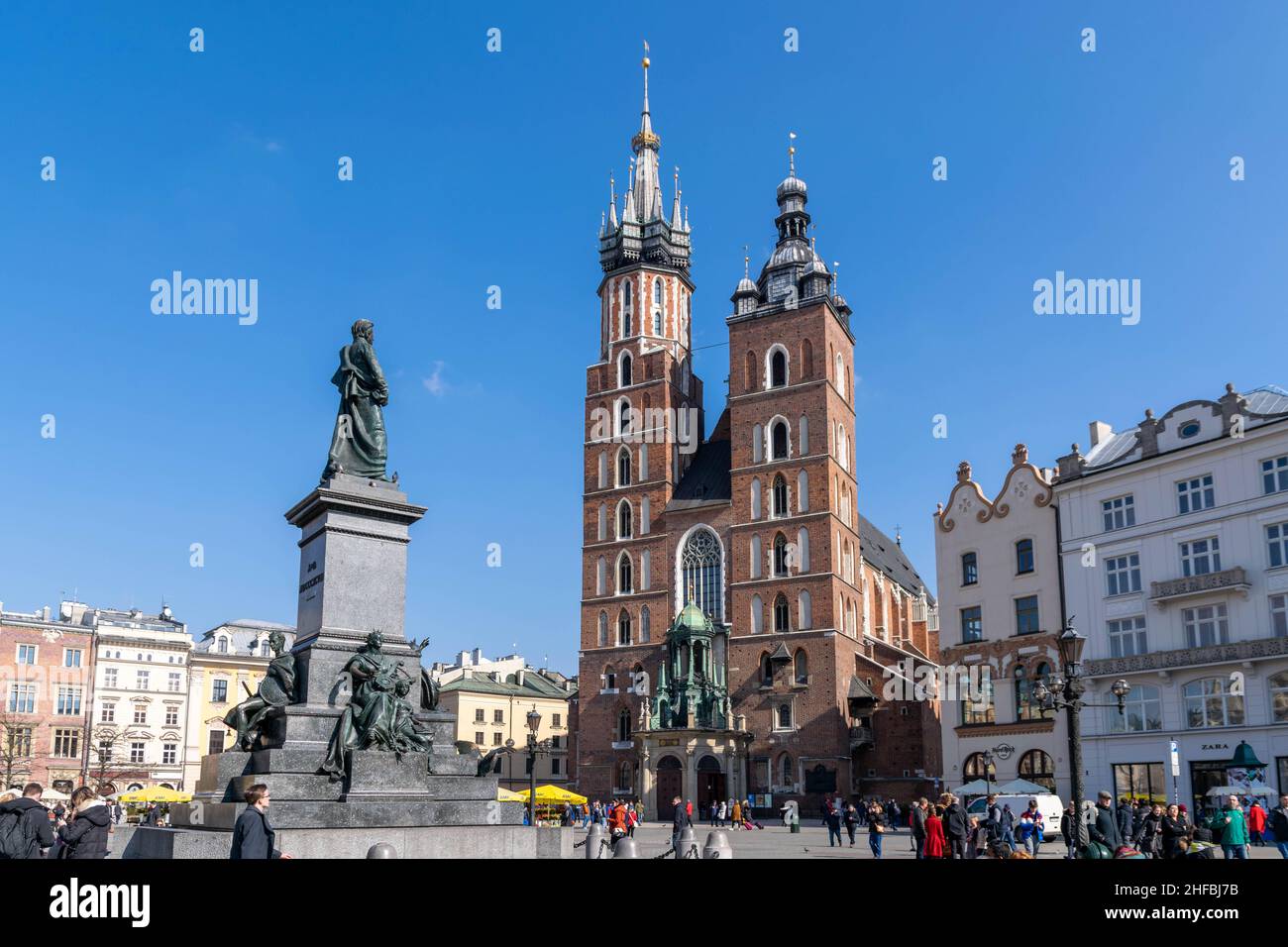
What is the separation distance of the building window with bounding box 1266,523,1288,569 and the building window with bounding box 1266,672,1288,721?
3.27 meters

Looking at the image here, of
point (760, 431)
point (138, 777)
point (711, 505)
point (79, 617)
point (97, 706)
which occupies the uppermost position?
point (760, 431)

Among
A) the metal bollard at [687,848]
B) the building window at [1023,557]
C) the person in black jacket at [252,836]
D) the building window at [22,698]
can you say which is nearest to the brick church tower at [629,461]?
the building window at [1023,557]

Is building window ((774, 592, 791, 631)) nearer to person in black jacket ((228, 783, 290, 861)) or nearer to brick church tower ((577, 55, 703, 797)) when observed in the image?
brick church tower ((577, 55, 703, 797))

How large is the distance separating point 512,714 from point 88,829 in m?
74.0

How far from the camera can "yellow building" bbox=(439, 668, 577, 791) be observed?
8081cm

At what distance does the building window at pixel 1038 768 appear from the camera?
4016 centimetres

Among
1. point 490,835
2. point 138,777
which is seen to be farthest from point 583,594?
point 490,835

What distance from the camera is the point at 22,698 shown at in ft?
212

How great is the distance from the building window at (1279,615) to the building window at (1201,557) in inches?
83.4

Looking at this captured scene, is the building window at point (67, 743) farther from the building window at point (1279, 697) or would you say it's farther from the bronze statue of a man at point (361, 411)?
the building window at point (1279, 697)

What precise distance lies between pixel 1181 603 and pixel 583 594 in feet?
113

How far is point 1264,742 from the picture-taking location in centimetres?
3331

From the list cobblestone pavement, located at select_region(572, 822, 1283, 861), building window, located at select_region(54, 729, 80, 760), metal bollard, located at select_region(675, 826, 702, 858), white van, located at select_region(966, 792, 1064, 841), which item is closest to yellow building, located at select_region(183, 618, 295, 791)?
building window, located at select_region(54, 729, 80, 760)
